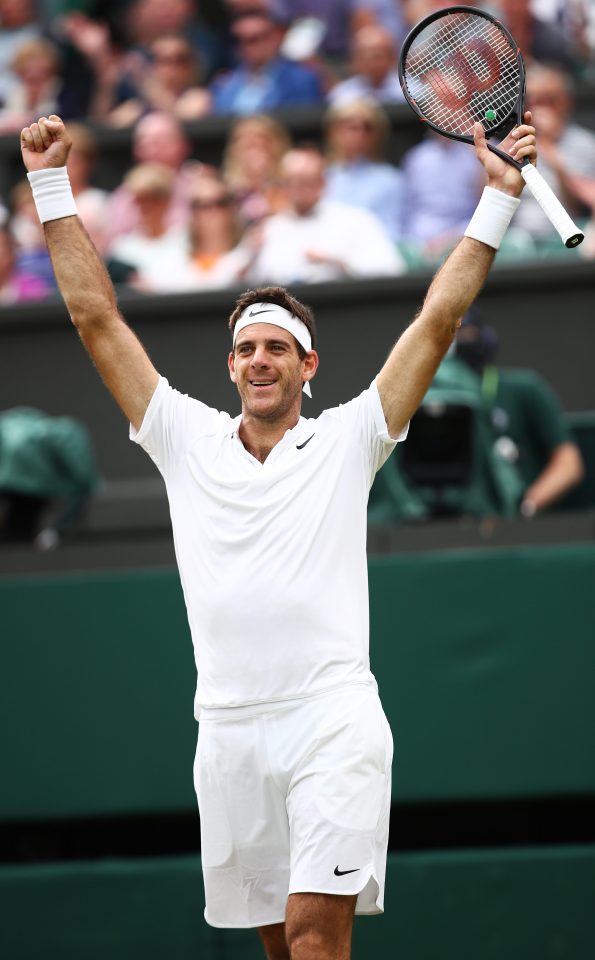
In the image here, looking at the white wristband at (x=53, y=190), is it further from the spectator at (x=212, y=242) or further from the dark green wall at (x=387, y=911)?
the spectator at (x=212, y=242)

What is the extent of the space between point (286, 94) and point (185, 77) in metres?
0.86

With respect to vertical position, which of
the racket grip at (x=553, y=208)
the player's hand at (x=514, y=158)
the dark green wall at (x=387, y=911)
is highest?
the player's hand at (x=514, y=158)

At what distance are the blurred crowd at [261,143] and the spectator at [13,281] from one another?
0.04ft

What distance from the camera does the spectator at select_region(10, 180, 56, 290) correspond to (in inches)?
353

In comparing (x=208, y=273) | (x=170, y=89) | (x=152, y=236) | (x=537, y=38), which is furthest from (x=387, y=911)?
(x=170, y=89)

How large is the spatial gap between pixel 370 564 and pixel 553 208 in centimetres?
→ 246

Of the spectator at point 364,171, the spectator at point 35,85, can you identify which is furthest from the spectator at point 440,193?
the spectator at point 35,85

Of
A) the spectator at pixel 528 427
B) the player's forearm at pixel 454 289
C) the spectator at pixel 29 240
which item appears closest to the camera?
the player's forearm at pixel 454 289

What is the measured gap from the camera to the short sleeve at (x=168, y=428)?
4219 millimetres

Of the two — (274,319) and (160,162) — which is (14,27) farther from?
(274,319)

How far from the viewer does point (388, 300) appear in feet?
25.5

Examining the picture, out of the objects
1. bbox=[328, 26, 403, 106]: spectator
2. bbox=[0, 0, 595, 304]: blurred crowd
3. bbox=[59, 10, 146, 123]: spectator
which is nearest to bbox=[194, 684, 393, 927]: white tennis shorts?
bbox=[0, 0, 595, 304]: blurred crowd

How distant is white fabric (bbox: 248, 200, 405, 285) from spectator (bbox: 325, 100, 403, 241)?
1.41 feet

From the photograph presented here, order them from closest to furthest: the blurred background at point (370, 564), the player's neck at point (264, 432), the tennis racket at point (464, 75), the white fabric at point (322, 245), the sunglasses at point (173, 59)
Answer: the player's neck at point (264, 432)
the tennis racket at point (464, 75)
the blurred background at point (370, 564)
the white fabric at point (322, 245)
the sunglasses at point (173, 59)
